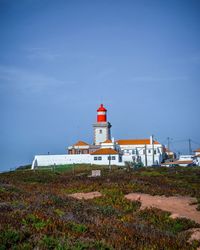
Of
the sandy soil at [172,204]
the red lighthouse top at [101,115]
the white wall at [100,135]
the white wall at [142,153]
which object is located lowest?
the sandy soil at [172,204]

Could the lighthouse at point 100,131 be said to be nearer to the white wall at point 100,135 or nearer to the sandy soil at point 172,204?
the white wall at point 100,135

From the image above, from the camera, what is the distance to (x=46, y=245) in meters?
7.04

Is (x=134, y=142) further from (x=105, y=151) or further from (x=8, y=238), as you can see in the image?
(x=8, y=238)

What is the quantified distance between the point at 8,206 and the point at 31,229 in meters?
3.51

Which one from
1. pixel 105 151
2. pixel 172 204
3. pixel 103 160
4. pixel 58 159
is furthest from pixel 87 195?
pixel 58 159

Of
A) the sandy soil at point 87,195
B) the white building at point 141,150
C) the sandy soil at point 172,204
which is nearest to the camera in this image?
the sandy soil at point 172,204

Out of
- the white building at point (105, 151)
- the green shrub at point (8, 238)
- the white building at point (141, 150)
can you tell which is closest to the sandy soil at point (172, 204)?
the green shrub at point (8, 238)

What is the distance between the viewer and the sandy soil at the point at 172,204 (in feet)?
51.5

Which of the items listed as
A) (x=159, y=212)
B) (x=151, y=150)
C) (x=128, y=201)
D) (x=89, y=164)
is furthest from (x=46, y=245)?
(x=151, y=150)

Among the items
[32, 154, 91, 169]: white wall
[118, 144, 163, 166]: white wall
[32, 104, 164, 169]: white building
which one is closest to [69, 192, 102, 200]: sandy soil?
[32, 104, 164, 169]: white building

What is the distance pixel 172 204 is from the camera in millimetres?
18094

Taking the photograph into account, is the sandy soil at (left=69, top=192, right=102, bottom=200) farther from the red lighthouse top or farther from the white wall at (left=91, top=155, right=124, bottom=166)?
the red lighthouse top

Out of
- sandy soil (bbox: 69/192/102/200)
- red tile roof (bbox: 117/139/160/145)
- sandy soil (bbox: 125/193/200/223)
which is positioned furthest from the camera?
red tile roof (bbox: 117/139/160/145)

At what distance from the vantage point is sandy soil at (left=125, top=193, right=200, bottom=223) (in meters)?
15.7
